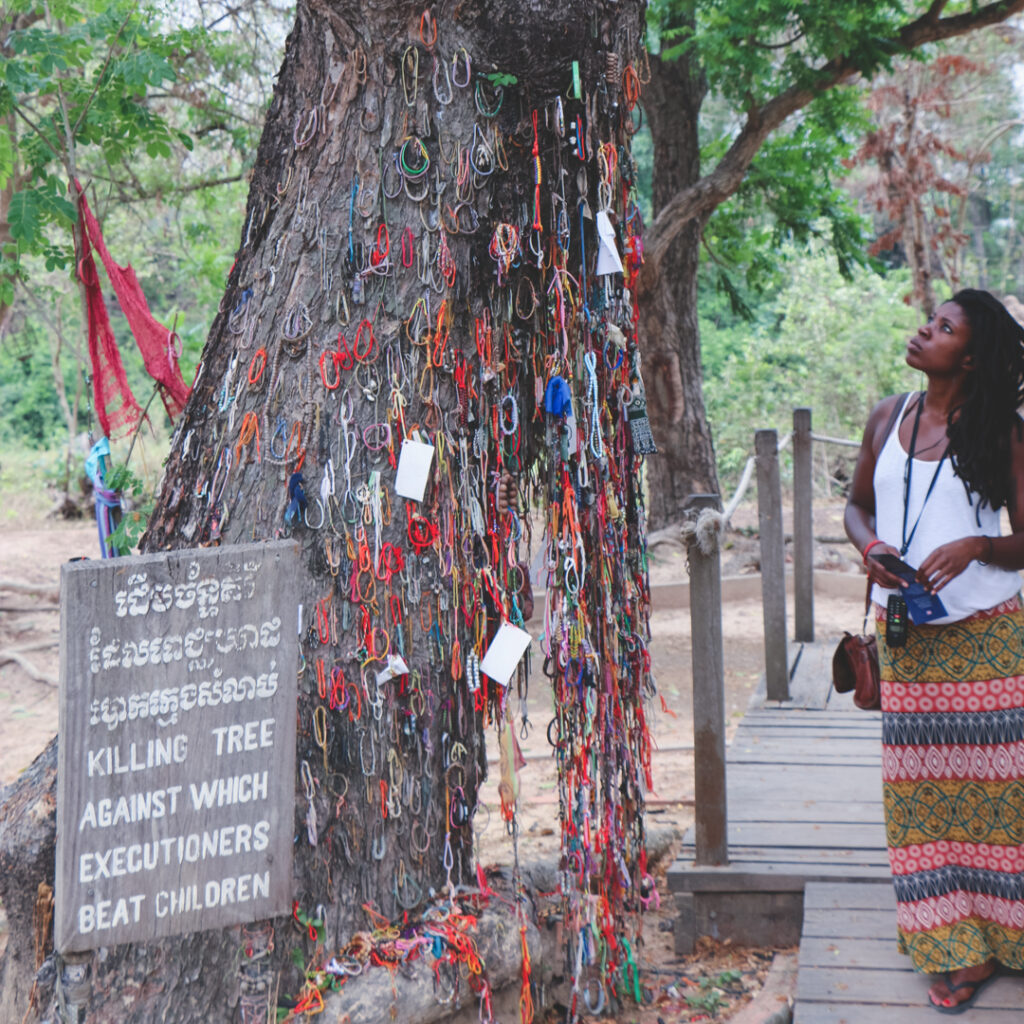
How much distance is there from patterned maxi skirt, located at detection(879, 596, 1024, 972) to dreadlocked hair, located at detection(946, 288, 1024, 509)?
33 cm

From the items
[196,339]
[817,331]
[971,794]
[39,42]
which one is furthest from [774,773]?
[817,331]

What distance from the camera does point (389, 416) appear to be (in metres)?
2.78

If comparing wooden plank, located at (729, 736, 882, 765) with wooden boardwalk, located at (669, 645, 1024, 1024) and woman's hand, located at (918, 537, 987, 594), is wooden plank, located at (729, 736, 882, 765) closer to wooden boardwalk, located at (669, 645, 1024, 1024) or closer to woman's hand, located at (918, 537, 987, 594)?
wooden boardwalk, located at (669, 645, 1024, 1024)

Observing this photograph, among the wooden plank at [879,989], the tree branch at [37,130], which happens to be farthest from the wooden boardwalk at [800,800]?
the tree branch at [37,130]

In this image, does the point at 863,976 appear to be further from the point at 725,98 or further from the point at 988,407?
the point at 725,98

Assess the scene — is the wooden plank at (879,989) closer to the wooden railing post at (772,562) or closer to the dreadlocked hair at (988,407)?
the dreadlocked hair at (988,407)

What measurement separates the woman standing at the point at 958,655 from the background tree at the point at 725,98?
17.7 ft

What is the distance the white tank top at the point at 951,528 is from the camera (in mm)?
2680

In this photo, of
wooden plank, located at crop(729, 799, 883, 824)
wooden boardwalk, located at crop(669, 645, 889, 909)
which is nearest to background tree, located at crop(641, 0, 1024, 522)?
wooden boardwalk, located at crop(669, 645, 889, 909)

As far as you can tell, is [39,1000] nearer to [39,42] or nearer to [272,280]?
[272,280]

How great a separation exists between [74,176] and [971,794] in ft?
11.8

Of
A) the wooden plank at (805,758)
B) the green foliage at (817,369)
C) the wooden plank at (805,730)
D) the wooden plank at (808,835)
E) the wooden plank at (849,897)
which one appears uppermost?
the green foliage at (817,369)

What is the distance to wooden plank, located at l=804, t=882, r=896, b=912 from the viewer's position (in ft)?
11.0

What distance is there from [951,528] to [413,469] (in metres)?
1.33
